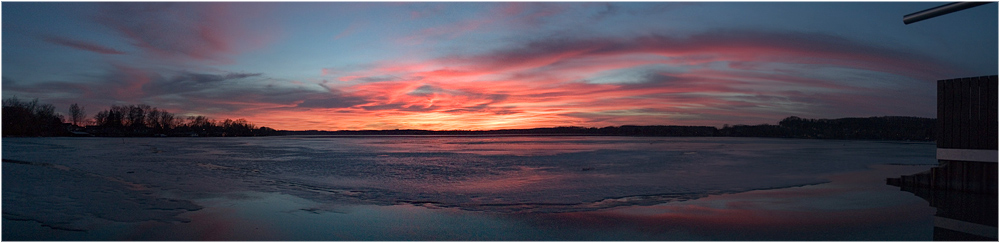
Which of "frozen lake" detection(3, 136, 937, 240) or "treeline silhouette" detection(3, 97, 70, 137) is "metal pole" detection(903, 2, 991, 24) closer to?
"frozen lake" detection(3, 136, 937, 240)

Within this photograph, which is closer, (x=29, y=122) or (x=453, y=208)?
(x=453, y=208)

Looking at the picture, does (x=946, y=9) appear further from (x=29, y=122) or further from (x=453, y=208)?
(x=29, y=122)

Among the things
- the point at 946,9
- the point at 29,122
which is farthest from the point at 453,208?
the point at 29,122

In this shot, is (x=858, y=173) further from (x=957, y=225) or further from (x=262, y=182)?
(x=262, y=182)

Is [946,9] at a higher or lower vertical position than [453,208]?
higher

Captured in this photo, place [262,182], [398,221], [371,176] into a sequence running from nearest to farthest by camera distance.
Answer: [398,221] → [262,182] → [371,176]

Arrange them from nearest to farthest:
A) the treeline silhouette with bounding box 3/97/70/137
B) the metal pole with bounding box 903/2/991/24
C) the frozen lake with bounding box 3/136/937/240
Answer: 1. the metal pole with bounding box 903/2/991/24
2. the frozen lake with bounding box 3/136/937/240
3. the treeline silhouette with bounding box 3/97/70/137

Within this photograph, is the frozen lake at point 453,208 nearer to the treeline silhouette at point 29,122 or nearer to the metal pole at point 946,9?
the metal pole at point 946,9

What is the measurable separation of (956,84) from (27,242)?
12733 millimetres

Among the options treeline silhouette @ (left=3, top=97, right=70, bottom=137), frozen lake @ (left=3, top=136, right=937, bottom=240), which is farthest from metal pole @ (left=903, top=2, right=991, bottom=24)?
treeline silhouette @ (left=3, top=97, right=70, bottom=137)

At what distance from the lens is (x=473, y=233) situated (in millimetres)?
5605

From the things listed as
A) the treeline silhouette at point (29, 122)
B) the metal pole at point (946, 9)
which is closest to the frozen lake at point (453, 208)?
the metal pole at point (946, 9)

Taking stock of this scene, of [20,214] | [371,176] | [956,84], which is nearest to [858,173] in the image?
[956,84]

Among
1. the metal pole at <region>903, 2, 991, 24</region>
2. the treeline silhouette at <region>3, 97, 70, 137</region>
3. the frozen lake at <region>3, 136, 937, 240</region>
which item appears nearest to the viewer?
the metal pole at <region>903, 2, 991, 24</region>
